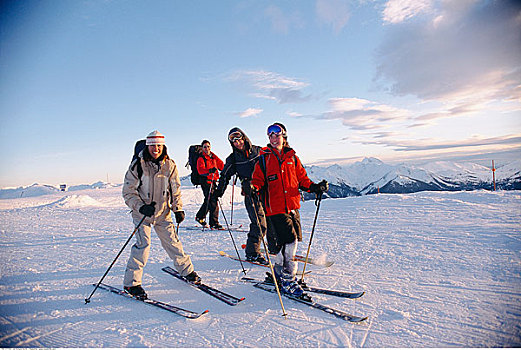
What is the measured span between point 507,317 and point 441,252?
2.26 m

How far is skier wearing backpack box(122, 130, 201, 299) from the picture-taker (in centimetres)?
379

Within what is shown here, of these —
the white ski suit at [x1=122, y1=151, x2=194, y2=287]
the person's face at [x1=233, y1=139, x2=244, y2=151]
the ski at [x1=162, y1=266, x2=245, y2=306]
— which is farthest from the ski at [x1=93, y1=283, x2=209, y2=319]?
the person's face at [x1=233, y1=139, x2=244, y2=151]

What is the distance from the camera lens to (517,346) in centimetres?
259

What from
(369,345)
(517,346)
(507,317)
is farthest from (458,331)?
(369,345)

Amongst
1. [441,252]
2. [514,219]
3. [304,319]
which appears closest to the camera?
[304,319]

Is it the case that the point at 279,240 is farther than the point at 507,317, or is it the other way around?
the point at 279,240

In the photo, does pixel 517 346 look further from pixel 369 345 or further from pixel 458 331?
pixel 369 345

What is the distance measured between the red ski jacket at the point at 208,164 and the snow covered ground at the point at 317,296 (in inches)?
63.0

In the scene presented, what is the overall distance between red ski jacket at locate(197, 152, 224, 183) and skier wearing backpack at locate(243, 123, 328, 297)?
4338 millimetres

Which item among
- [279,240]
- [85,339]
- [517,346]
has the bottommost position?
[517,346]

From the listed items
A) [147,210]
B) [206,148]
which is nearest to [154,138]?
[147,210]

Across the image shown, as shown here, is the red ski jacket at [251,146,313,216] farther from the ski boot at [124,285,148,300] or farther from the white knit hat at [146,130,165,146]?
the ski boot at [124,285,148,300]

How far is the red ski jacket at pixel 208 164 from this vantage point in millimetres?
8203

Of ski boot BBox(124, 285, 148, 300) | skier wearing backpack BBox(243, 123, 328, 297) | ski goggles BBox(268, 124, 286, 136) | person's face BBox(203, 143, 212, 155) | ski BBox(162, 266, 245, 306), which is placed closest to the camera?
ski BBox(162, 266, 245, 306)
